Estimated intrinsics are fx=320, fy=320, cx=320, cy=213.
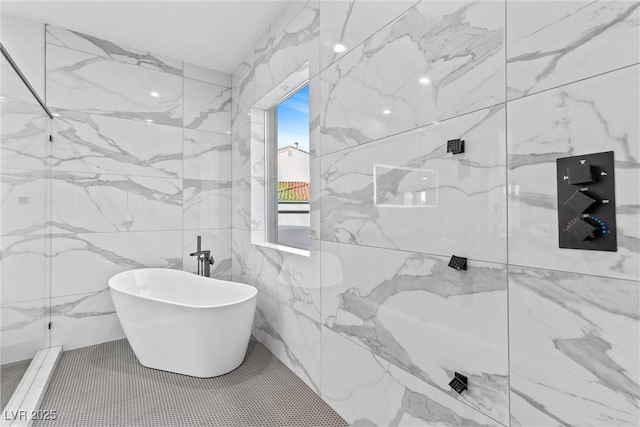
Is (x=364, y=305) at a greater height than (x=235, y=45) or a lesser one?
lesser

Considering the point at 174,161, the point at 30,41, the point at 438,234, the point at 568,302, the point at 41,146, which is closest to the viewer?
the point at 568,302

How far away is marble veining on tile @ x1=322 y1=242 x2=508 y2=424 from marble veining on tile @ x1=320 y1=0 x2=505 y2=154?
0.60m

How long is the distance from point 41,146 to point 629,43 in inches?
133

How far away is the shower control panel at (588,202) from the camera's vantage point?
0.83 metres

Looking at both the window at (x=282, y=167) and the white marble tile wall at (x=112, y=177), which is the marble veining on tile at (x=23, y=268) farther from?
the window at (x=282, y=167)

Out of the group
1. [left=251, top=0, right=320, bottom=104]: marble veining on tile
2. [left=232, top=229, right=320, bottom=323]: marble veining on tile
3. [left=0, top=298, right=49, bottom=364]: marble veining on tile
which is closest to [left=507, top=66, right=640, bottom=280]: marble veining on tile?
[left=232, top=229, right=320, bottom=323]: marble veining on tile

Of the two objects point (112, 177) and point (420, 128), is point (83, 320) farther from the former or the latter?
point (420, 128)

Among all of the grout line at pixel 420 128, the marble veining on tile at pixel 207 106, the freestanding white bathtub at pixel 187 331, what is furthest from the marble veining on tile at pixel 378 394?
the marble veining on tile at pixel 207 106

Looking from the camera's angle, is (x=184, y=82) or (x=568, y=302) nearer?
(x=568, y=302)

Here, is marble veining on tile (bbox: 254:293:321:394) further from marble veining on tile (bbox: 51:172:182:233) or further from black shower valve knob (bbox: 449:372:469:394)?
marble veining on tile (bbox: 51:172:182:233)

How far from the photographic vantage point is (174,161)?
10.8 feet

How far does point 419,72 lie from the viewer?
135 centimetres

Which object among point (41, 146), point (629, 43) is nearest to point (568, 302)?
point (629, 43)

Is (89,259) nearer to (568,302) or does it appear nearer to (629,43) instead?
(568,302)
